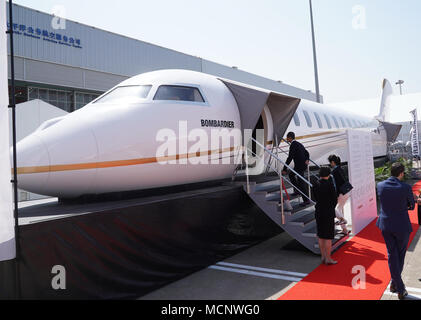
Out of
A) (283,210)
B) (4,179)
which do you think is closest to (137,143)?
(4,179)

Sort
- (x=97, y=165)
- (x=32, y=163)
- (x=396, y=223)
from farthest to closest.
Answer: (x=97, y=165) < (x=32, y=163) < (x=396, y=223)

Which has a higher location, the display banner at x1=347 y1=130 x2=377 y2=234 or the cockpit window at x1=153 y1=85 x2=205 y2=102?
the cockpit window at x1=153 y1=85 x2=205 y2=102

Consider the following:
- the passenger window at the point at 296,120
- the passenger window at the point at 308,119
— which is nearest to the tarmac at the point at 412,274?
the passenger window at the point at 296,120

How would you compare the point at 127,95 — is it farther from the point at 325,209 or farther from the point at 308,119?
the point at 308,119

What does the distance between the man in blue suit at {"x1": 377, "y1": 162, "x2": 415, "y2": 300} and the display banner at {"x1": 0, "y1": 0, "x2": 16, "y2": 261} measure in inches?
199

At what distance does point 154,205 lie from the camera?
5777mm

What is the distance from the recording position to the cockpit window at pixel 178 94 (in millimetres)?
6641

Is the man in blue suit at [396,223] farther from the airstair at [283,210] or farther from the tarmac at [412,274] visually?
the airstair at [283,210]

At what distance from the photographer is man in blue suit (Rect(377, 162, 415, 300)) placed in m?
4.98

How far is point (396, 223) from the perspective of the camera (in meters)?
4.97

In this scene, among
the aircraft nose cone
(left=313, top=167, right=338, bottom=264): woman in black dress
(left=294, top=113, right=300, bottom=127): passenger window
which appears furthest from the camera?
(left=294, top=113, right=300, bottom=127): passenger window

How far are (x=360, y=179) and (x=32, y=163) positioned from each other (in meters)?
8.81

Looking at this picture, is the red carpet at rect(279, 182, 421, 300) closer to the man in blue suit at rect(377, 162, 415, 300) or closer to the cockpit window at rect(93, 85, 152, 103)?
the man in blue suit at rect(377, 162, 415, 300)

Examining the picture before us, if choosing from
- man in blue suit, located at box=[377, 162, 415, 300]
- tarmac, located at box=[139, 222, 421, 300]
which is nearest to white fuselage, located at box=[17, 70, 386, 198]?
tarmac, located at box=[139, 222, 421, 300]
